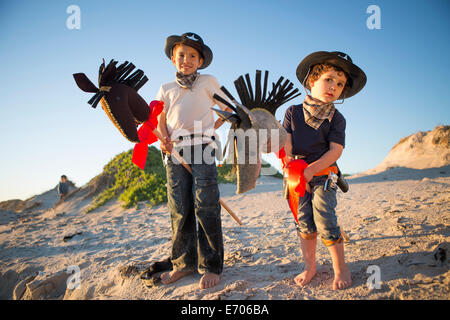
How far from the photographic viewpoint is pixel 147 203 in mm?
6867

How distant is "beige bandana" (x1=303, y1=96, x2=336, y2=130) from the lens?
84.4 inches

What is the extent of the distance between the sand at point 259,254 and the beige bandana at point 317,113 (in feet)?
4.56

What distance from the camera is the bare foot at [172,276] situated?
2477 millimetres

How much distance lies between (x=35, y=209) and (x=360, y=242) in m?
12.2

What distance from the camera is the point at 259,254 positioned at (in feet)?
9.83

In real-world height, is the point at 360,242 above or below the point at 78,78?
below

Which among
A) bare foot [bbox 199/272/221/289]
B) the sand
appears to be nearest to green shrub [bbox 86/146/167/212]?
the sand

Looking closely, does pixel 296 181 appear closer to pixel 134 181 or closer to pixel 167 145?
pixel 167 145

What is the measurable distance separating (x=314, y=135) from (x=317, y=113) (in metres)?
0.19

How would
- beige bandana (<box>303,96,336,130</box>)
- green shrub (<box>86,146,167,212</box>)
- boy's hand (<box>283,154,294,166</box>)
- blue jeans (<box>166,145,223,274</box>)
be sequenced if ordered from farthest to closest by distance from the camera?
1. green shrub (<box>86,146,167,212</box>)
2. blue jeans (<box>166,145,223,274</box>)
3. boy's hand (<box>283,154,294,166</box>)
4. beige bandana (<box>303,96,336,130</box>)

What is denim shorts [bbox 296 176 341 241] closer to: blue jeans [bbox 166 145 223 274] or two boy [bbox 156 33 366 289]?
two boy [bbox 156 33 366 289]

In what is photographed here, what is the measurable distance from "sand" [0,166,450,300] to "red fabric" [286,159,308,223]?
30.0 inches
